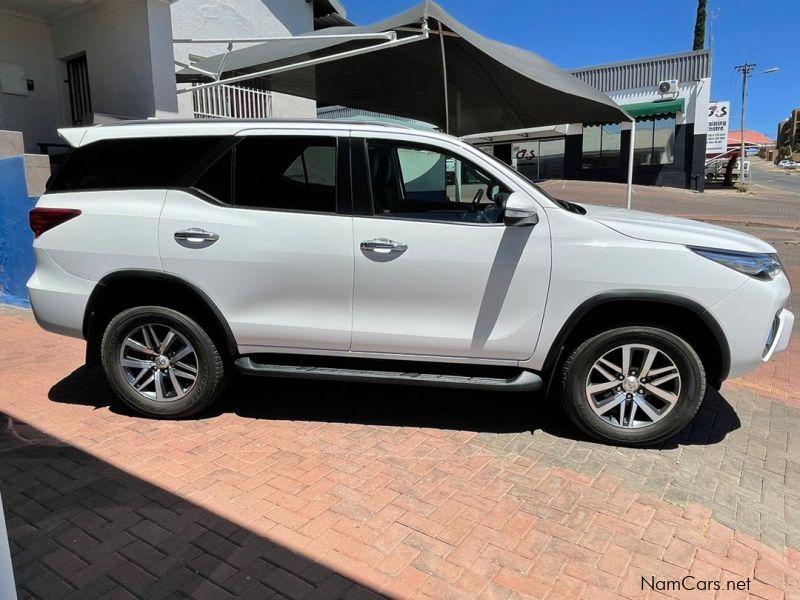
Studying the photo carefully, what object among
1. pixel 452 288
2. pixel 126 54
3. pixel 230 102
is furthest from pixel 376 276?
pixel 230 102

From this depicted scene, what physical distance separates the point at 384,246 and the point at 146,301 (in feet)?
5.66

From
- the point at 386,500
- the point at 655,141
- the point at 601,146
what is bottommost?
the point at 386,500

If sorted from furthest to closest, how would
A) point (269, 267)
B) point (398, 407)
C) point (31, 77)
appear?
point (31, 77) → point (398, 407) → point (269, 267)

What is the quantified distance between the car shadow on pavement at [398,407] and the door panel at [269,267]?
70cm

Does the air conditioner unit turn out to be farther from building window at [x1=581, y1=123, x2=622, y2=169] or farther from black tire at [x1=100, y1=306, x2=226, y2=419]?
black tire at [x1=100, y1=306, x2=226, y2=419]

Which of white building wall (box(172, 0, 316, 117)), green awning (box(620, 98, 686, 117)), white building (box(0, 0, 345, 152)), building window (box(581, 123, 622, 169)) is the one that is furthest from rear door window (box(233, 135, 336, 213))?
building window (box(581, 123, 622, 169))

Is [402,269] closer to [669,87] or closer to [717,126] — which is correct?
[669,87]

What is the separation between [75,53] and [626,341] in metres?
9.19

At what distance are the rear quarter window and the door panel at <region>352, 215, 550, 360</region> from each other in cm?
127

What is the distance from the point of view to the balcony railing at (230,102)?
426 inches

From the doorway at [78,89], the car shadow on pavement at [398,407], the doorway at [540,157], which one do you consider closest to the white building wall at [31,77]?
the doorway at [78,89]

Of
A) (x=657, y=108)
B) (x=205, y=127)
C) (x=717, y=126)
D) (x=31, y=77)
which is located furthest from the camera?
(x=717, y=126)

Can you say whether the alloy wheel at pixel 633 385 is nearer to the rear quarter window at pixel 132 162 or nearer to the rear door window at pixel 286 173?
the rear door window at pixel 286 173

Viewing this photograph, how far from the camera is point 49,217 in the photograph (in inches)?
160
